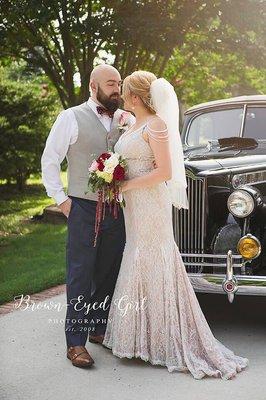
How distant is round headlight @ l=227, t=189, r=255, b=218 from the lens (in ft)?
15.4

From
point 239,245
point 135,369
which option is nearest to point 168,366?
point 135,369

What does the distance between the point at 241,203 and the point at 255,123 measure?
1566 mm

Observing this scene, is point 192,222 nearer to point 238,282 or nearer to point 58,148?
point 238,282

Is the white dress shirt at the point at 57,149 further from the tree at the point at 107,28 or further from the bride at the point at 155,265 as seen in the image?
the tree at the point at 107,28

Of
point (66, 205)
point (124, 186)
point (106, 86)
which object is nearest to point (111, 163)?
point (124, 186)

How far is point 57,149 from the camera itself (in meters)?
4.36

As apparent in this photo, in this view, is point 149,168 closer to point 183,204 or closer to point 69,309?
point 183,204

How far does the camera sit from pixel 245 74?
16.7 metres

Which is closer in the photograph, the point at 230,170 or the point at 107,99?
the point at 107,99

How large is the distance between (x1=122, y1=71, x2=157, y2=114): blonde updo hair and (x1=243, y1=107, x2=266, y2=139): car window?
1954 millimetres

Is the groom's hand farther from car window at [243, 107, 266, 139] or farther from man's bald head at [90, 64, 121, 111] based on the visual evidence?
car window at [243, 107, 266, 139]

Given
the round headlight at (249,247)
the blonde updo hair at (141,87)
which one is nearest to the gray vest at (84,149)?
the blonde updo hair at (141,87)

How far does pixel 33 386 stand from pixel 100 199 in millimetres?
1286

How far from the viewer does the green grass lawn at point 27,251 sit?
6707mm
